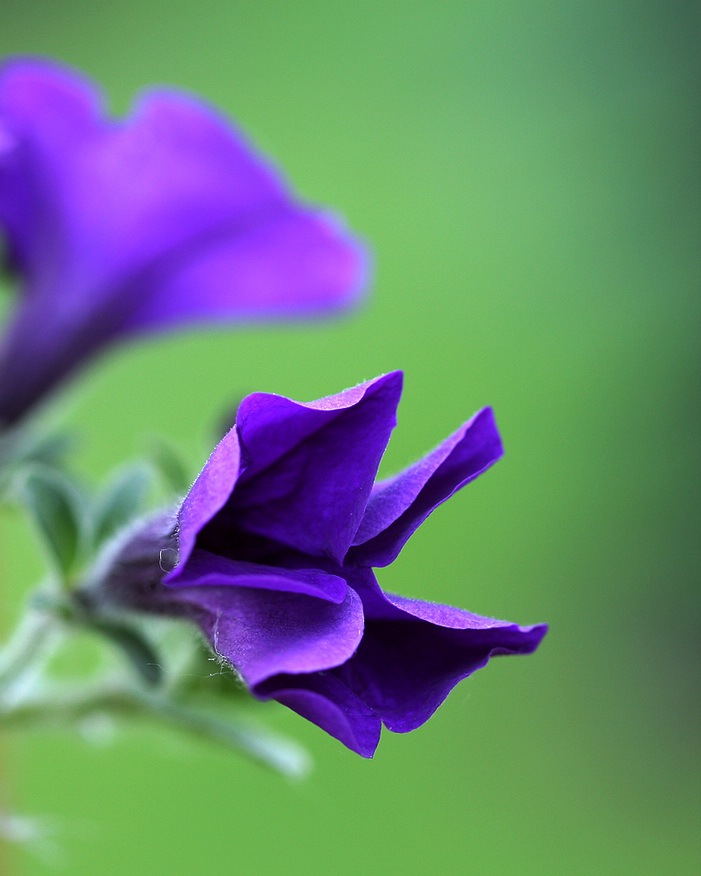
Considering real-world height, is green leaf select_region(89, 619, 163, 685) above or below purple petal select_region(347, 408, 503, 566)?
below

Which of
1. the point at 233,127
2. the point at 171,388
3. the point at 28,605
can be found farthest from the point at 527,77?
the point at 28,605

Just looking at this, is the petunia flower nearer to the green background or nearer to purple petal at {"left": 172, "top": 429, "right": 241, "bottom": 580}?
purple petal at {"left": 172, "top": 429, "right": 241, "bottom": 580}

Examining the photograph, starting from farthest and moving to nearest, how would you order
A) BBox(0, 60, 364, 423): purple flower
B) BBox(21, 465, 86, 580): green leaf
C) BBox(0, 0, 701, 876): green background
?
1. BBox(0, 0, 701, 876): green background
2. BBox(0, 60, 364, 423): purple flower
3. BBox(21, 465, 86, 580): green leaf

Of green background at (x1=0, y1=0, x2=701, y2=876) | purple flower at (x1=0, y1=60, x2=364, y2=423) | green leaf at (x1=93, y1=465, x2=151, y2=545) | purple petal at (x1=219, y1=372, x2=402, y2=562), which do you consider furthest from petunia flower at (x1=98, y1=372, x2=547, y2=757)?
green background at (x1=0, y1=0, x2=701, y2=876)

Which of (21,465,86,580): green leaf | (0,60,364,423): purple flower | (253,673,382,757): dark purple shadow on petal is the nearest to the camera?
(253,673,382,757): dark purple shadow on petal

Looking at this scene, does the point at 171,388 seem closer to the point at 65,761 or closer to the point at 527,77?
the point at 65,761

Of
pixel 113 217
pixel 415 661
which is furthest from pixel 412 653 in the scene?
pixel 113 217

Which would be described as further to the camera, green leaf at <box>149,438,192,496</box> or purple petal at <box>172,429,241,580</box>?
green leaf at <box>149,438,192,496</box>

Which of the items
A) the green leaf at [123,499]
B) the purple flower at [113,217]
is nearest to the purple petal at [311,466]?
the green leaf at [123,499]
